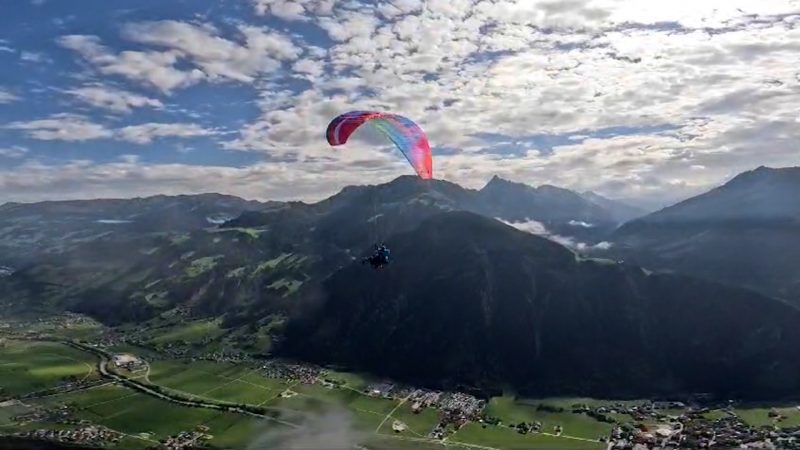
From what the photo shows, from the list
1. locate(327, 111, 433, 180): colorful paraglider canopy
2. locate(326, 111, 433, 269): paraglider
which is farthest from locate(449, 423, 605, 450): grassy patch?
locate(327, 111, 433, 180): colorful paraglider canopy

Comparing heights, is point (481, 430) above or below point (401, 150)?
below

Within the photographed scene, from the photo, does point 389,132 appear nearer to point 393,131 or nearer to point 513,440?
point 393,131

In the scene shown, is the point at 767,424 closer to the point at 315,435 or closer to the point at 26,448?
the point at 315,435

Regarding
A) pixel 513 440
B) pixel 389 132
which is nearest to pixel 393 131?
pixel 389 132

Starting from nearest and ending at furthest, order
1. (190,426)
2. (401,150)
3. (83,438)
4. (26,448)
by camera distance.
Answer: (401,150)
(26,448)
(83,438)
(190,426)

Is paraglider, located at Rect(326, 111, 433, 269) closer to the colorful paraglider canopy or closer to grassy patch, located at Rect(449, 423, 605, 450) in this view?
the colorful paraglider canopy

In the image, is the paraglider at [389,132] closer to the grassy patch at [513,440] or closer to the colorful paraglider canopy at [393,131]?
the colorful paraglider canopy at [393,131]

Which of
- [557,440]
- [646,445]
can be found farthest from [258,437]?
[646,445]

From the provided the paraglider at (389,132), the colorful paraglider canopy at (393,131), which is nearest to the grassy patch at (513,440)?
the paraglider at (389,132)
